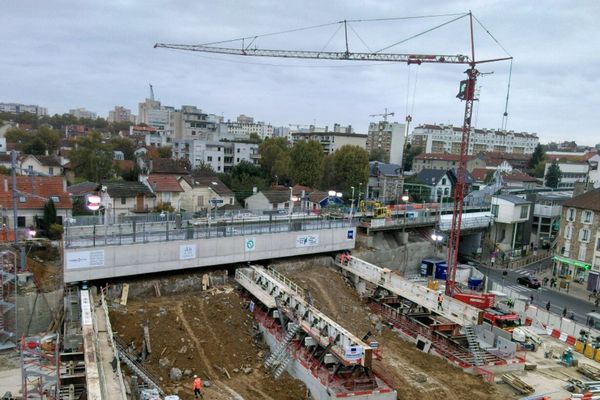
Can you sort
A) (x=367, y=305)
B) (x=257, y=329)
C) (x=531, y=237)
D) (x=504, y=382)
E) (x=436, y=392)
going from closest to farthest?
1. (x=436, y=392)
2. (x=504, y=382)
3. (x=257, y=329)
4. (x=367, y=305)
5. (x=531, y=237)

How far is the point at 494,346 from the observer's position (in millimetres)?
22984

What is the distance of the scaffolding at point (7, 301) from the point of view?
66.9ft

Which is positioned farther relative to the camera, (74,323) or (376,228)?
(376,228)

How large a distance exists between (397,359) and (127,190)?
29239 millimetres

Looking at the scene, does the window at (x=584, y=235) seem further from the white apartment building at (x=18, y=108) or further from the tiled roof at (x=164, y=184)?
the white apartment building at (x=18, y=108)

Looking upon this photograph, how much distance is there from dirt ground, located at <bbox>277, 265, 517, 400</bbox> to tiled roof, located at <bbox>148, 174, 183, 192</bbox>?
17.9 meters

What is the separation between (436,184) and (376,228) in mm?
26589

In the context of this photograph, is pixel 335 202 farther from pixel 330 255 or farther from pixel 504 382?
pixel 504 382

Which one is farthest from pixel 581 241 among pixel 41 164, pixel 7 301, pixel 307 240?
pixel 41 164

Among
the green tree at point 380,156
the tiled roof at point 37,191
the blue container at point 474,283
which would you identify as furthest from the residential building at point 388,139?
the tiled roof at point 37,191

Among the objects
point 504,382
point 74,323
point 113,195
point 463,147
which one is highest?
point 463,147

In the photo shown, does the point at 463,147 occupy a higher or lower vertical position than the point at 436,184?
higher

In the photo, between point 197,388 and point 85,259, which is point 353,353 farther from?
point 85,259

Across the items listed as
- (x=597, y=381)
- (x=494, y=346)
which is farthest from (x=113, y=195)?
(x=597, y=381)
